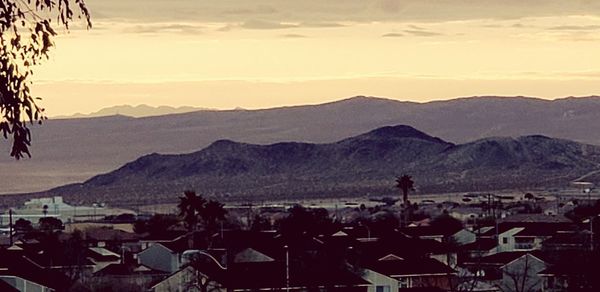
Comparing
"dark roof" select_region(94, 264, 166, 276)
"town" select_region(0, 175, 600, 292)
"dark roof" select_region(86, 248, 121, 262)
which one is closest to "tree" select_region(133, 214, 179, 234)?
"town" select_region(0, 175, 600, 292)

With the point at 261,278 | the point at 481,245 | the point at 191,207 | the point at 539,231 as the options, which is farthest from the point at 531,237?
the point at 261,278

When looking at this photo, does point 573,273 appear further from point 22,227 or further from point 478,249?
point 22,227

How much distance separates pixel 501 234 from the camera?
9306 centimetres

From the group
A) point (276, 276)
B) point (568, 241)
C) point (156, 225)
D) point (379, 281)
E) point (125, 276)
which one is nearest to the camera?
point (276, 276)

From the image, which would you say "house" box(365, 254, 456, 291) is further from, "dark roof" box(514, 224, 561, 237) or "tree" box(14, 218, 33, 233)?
"tree" box(14, 218, 33, 233)

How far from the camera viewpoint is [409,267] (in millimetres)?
68125

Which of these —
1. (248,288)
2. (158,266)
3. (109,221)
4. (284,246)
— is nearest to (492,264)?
(284,246)

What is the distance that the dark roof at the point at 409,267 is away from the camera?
6600cm

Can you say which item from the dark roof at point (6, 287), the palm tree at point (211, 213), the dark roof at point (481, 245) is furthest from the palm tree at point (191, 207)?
the dark roof at point (6, 287)

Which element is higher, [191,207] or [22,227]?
[191,207]

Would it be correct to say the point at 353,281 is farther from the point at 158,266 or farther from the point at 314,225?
the point at 314,225

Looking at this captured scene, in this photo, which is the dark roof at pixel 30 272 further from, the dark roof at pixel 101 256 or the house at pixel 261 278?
the dark roof at pixel 101 256

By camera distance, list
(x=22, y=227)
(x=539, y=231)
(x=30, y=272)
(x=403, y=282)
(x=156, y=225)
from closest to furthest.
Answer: (x=30, y=272), (x=403, y=282), (x=539, y=231), (x=156, y=225), (x=22, y=227)

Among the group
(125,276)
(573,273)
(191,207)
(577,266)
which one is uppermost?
(191,207)
